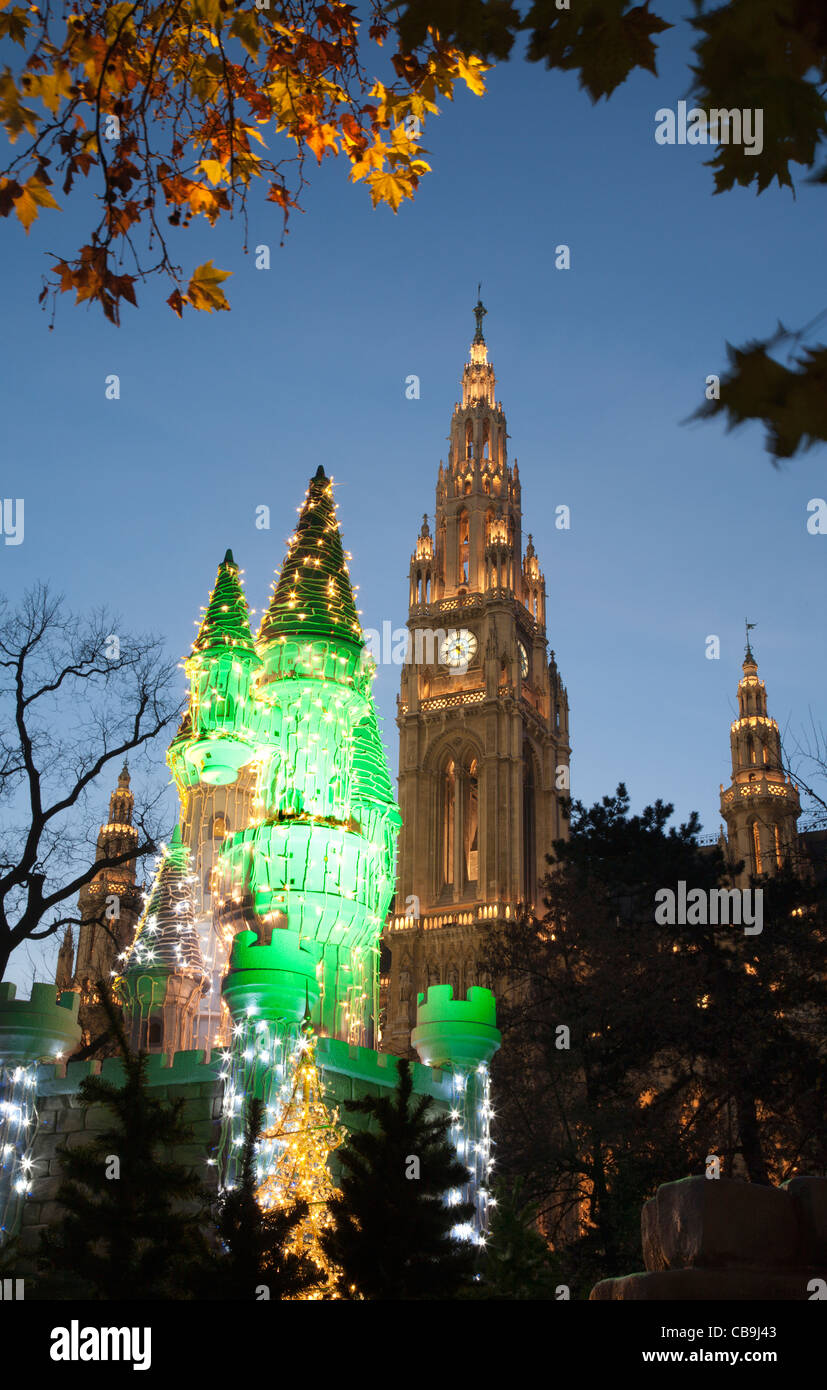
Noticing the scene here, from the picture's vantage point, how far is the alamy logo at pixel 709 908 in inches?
984

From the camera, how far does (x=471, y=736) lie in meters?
61.3

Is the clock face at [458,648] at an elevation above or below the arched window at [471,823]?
above

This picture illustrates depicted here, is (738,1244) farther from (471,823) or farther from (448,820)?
(471,823)

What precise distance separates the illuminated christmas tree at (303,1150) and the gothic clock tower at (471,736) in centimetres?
3785

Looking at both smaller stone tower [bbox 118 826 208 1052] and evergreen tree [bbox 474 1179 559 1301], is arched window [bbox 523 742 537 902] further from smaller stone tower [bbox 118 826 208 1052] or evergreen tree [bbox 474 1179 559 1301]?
evergreen tree [bbox 474 1179 559 1301]

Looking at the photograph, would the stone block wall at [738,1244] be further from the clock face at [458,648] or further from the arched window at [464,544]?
the arched window at [464,544]

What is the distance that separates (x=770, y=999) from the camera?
2241cm

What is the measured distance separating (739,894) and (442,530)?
44408 mm

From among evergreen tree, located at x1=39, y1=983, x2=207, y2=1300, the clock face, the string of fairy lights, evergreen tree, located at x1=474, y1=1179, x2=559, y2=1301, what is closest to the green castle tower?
the string of fairy lights

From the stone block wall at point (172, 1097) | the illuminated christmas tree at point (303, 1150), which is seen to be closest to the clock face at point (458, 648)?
the stone block wall at point (172, 1097)

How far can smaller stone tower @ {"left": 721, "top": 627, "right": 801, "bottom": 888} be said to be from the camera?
2292 inches

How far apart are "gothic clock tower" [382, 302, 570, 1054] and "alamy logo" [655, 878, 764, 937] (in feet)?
92.6
